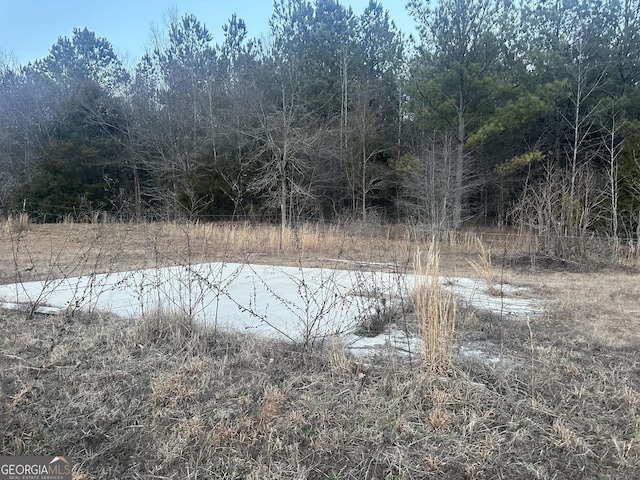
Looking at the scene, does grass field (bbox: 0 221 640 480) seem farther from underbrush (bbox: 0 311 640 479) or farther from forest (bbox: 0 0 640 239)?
forest (bbox: 0 0 640 239)

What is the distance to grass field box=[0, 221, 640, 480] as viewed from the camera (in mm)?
1614

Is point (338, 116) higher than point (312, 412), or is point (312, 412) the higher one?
point (338, 116)

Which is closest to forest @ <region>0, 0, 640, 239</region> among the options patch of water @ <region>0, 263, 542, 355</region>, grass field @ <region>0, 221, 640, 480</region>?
patch of water @ <region>0, 263, 542, 355</region>

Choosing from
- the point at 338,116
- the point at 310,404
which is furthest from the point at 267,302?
the point at 338,116

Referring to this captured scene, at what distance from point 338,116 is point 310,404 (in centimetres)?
1598

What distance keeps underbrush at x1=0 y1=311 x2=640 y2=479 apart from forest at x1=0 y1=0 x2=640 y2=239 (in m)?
7.25

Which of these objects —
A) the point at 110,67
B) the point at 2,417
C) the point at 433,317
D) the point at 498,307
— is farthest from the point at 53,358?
the point at 110,67

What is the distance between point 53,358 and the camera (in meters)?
2.45

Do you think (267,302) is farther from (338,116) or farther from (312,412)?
(338,116)

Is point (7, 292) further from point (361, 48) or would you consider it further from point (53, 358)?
point (361, 48)

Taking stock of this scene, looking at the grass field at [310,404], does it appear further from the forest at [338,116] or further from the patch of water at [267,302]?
the forest at [338,116]

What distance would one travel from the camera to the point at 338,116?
16781 mm

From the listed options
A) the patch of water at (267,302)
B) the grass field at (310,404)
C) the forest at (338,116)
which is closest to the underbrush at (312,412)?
the grass field at (310,404)

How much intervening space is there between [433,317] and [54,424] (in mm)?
1939
